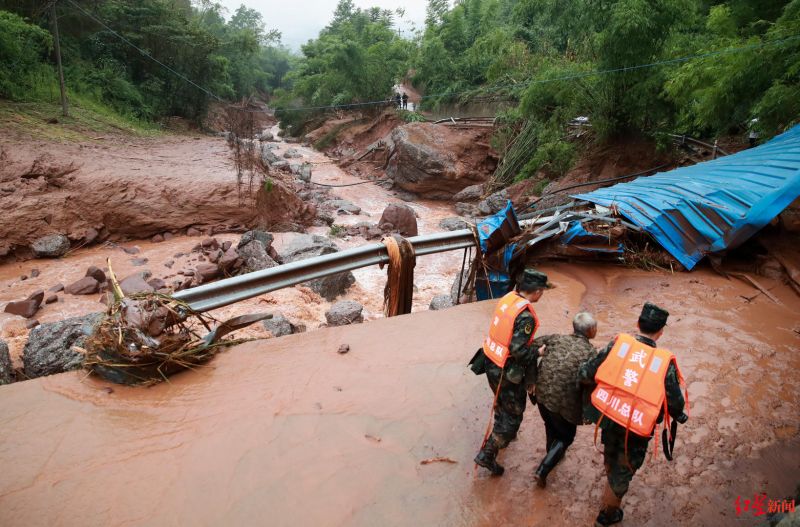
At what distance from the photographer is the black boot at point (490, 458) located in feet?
8.94

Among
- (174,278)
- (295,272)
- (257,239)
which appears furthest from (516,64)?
(295,272)

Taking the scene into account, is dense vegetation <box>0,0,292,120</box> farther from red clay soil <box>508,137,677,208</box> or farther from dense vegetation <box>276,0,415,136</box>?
red clay soil <box>508,137,677,208</box>

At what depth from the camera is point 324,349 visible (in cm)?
389

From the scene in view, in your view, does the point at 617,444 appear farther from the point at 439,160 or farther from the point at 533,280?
the point at 439,160

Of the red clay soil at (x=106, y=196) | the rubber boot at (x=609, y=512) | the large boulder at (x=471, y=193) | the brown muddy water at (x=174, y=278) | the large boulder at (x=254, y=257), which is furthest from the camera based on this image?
the large boulder at (x=471, y=193)

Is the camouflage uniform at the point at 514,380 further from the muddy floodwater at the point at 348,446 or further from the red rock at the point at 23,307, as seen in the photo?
the red rock at the point at 23,307

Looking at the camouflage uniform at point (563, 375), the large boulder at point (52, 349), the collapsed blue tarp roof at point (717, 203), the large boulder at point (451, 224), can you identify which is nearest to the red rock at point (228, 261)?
the large boulder at point (52, 349)

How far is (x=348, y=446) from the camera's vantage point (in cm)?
288

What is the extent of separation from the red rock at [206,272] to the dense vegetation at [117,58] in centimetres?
1211

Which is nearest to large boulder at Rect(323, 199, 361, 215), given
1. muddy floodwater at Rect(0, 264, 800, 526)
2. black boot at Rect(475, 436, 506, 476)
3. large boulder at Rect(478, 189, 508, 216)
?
large boulder at Rect(478, 189, 508, 216)

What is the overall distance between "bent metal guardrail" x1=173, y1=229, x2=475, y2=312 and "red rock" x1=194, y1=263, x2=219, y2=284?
4.21 metres

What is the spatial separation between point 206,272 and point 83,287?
179 centimetres

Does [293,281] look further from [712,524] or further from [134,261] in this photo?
[134,261]

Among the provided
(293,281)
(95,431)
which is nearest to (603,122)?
(293,281)
